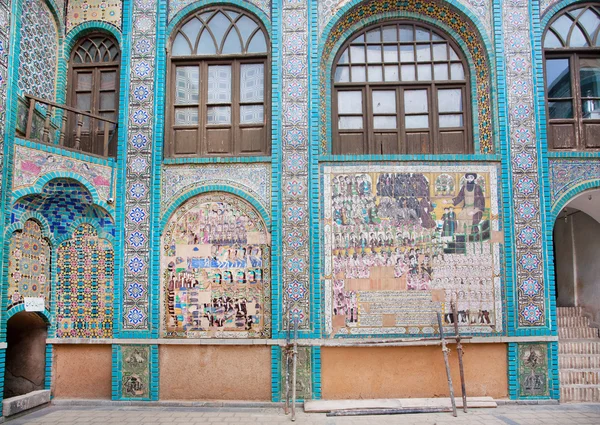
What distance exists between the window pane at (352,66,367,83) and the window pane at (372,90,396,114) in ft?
1.14

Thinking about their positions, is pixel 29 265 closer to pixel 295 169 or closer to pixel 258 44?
pixel 295 169

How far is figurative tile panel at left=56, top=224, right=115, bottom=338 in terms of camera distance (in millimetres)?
9164

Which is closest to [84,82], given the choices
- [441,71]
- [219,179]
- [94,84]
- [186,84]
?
[94,84]

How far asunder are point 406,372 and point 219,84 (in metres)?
6.05

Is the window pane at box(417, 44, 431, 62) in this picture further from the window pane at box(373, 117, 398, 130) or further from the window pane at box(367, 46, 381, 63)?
the window pane at box(373, 117, 398, 130)

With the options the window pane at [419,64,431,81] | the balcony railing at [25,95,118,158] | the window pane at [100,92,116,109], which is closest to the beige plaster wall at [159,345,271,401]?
the balcony railing at [25,95,118,158]

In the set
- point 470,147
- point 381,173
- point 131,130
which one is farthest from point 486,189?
point 131,130

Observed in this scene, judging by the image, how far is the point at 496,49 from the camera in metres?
9.45

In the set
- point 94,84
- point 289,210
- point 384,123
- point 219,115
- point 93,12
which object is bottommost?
point 289,210

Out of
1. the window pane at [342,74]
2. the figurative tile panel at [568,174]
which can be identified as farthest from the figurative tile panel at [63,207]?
the figurative tile panel at [568,174]

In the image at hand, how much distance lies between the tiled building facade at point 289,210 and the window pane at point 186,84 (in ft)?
0.09

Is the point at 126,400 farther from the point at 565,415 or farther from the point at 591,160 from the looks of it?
the point at 591,160

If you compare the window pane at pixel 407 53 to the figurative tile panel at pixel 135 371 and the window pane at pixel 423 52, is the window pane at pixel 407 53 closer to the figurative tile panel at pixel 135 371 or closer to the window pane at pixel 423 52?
the window pane at pixel 423 52

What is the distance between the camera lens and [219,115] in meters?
9.69
